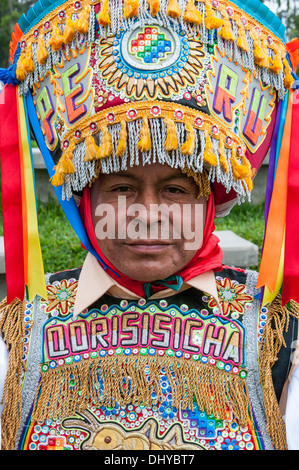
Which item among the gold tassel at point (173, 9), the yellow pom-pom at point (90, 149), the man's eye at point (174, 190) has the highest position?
the gold tassel at point (173, 9)

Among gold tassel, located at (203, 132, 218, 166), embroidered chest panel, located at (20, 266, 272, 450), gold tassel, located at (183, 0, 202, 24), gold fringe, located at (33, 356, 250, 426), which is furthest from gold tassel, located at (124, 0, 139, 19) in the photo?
gold fringe, located at (33, 356, 250, 426)

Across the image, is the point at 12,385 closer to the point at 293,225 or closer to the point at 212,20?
the point at 293,225

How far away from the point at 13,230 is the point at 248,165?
0.67 m

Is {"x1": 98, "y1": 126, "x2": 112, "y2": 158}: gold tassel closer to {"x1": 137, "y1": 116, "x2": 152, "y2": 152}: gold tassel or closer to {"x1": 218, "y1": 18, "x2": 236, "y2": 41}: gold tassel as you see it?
{"x1": 137, "y1": 116, "x2": 152, "y2": 152}: gold tassel

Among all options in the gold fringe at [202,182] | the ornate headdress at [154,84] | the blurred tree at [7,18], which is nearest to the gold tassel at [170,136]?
the ornate headdress at [154,84]

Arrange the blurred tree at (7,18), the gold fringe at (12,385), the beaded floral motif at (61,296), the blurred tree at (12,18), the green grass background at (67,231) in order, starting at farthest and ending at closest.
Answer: the blurred tree at (7,18) < the blurred tree at (12,18) < the green grass background at (67,231) < the beaded floral motif at (61,296) < the gold fringe at (12,385)

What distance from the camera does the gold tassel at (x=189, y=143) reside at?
4.06 feet

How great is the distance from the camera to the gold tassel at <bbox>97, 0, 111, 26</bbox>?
1.27m

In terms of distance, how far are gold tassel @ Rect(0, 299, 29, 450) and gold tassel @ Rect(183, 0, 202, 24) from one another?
2.95 feet

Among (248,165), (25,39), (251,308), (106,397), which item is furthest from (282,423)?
(25,39)

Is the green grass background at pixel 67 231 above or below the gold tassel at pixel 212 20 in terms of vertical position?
below

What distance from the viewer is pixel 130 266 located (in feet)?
4.48

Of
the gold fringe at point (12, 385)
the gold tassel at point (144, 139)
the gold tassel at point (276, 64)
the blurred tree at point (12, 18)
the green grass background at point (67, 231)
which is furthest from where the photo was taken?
the blurred tree at point (12, 18)

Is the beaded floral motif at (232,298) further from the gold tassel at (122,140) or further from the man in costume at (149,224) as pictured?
the gold tassel at (122,140)
